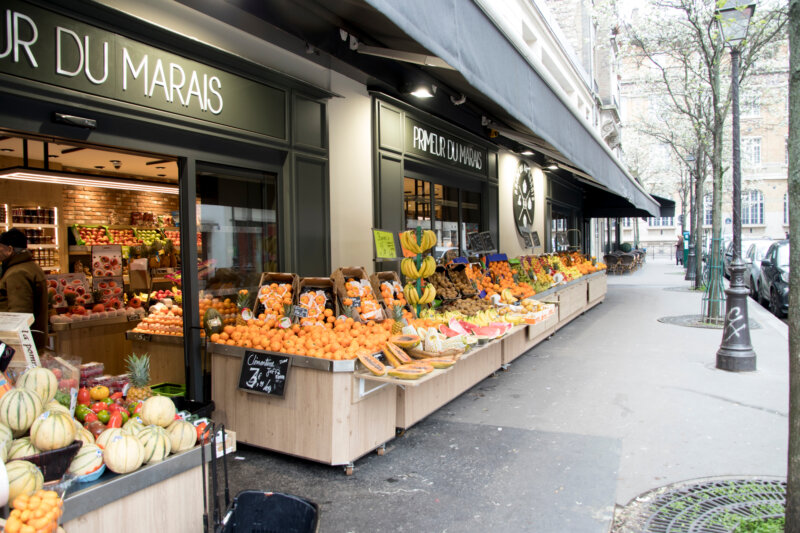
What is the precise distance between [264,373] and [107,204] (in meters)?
8.70

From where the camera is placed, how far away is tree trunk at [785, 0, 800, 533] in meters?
2.91

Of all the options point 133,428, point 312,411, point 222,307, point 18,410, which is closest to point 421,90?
point 222,307

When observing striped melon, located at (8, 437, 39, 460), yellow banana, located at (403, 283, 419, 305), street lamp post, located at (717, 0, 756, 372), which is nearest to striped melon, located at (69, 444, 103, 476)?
striped melon, located at (8, 437, 39, 460)

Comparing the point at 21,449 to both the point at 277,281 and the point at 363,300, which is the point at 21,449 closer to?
the point at 277,281

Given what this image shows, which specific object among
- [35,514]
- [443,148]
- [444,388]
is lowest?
[444,388]

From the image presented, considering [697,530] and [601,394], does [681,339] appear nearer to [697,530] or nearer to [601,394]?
[601,394]

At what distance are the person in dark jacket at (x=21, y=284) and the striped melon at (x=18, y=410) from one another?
3.84 metres

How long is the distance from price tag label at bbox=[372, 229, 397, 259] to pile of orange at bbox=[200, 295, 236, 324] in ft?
5.57

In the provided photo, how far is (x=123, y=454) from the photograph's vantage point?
8.07ft

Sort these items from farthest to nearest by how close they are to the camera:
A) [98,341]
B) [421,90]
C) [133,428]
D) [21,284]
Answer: [421,90] → [98,341] → [21,284] → [133,428]

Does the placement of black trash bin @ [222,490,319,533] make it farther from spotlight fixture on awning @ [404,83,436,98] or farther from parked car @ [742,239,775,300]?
parked car @ [742,239,775,300]

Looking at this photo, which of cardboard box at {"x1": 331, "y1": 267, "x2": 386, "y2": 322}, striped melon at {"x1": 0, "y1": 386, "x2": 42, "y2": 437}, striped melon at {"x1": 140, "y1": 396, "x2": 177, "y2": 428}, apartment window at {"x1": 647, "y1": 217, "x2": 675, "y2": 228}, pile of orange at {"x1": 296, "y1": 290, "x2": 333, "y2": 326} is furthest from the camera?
apartment window at {"x1": 647, "y1": 217, "x2": 675, "y2": 228}

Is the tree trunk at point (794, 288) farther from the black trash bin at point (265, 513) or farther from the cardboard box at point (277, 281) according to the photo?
the cardboard box at point (277, 281)

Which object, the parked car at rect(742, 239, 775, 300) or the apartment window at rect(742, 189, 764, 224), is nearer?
the parked car at rect(742, 239, 775, 300)
